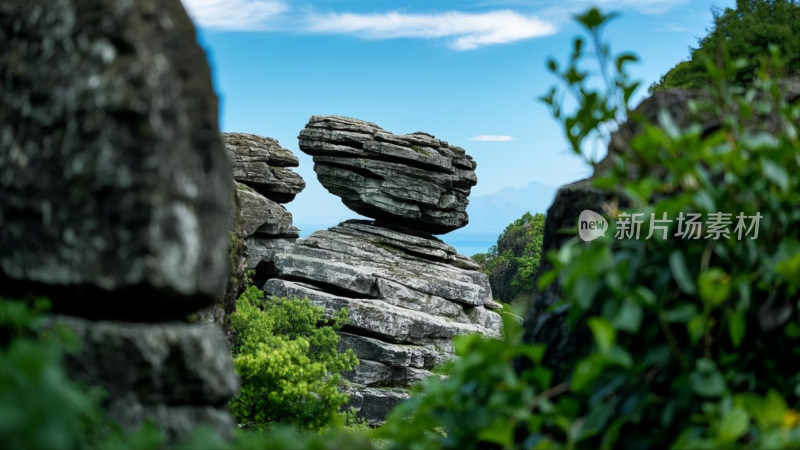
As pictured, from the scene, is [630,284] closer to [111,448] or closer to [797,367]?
[797,367]

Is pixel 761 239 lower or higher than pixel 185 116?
lower

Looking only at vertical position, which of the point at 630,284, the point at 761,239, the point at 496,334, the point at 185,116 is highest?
the point at 185,116

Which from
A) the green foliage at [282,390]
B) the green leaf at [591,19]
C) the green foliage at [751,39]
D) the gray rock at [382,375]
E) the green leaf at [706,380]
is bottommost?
the gray rock at [382,375]

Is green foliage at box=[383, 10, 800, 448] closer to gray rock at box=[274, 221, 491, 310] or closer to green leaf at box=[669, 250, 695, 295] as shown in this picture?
green leaf at box=[669, 250, 695, 295]

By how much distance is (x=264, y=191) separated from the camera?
33594 millimetres

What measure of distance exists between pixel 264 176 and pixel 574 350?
29583 millimetres

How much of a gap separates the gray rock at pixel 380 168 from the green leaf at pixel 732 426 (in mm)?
28257

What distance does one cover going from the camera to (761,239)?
3.68 meters

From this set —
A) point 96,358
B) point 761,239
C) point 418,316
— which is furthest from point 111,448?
point 418,316

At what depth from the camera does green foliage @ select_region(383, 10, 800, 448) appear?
3285 mm

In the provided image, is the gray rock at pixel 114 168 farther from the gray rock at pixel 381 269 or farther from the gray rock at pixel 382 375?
the gray rock at pixel 381 269

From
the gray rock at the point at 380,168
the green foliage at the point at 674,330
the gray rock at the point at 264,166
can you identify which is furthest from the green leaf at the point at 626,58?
the gray rock at the point at 264,166

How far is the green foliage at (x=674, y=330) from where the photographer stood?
329 centimetres
